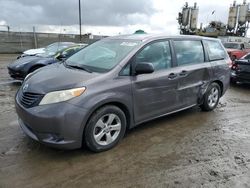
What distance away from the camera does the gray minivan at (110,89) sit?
3275 mm

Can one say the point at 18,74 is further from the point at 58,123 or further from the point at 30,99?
the point at 58,123

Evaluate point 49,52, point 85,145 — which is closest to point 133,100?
point 85,145

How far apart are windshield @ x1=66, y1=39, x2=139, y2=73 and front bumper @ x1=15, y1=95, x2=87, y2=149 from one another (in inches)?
33.8

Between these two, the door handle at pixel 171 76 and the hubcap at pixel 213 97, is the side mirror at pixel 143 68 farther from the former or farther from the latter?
the hubcap at pixel 213 97

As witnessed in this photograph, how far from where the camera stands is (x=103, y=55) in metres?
4.26

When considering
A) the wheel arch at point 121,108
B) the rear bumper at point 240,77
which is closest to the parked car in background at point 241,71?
the rear bumper at point 240,77

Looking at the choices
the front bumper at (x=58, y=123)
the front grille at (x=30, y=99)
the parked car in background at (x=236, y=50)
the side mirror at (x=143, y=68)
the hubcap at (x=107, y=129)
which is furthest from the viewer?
the parked car in background at (x=236, y=50)

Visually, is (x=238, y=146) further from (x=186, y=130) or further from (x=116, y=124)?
(x=116, y=124)

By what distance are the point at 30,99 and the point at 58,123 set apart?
0.58 meters

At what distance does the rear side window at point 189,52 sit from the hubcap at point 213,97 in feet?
2.79

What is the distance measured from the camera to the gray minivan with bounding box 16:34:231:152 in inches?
129

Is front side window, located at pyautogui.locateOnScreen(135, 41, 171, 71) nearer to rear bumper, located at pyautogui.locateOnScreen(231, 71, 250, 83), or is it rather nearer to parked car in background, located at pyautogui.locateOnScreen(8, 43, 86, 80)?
parked car in background, located at pyautogui.locateOnScreen(8, 43, 86, 80)

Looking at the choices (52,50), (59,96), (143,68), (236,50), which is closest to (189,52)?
(143,68)

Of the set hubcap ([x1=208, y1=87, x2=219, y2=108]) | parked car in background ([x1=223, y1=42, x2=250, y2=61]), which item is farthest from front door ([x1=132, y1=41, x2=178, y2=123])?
parked car in background ([x1=223, y1=42, x2=250, y2=61])
